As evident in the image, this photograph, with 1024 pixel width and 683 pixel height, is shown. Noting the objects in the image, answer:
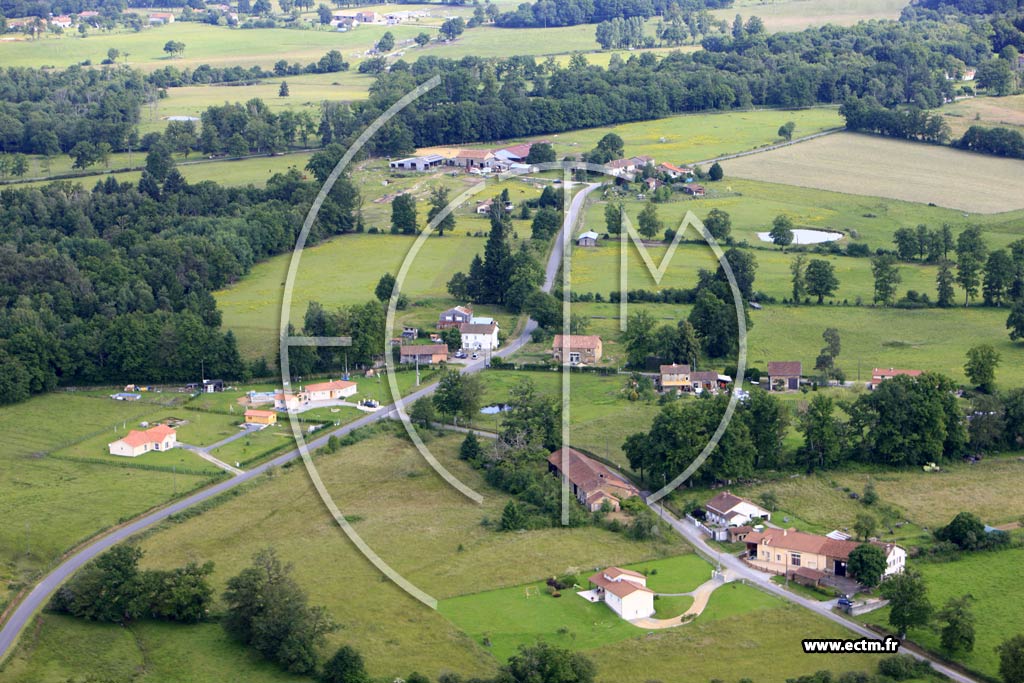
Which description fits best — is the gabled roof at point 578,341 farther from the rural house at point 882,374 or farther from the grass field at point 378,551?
the rural house at point 882,374

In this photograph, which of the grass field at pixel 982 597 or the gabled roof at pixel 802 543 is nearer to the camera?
the grass field at pixel 982 597

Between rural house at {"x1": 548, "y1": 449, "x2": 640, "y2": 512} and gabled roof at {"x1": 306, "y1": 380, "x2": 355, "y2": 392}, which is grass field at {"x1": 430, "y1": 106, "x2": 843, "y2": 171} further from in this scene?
rural house at {"x1": 548, "y1": 449, "x2": 640, "y2": 512}

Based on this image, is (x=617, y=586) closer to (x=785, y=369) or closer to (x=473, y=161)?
(x=785, y=369)

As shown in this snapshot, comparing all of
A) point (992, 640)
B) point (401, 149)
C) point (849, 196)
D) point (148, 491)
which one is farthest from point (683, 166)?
point (992, 640)

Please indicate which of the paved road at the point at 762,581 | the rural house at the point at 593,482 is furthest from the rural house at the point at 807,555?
the rural house at the point at 593,482

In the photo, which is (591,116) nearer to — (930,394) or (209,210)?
(209,210)

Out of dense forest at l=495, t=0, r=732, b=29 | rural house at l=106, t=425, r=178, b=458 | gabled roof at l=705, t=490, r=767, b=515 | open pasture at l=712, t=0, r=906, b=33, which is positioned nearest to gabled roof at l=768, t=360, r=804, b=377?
gabled roof at l=705, t=490, r=767, b=515
